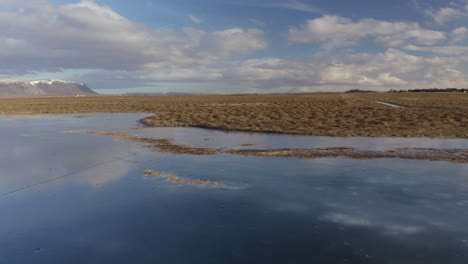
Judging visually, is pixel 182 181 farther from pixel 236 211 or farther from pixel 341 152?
pixel 341 152

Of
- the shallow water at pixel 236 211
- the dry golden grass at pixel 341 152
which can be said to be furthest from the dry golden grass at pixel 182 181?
the dry golden grass at pixel 341 152

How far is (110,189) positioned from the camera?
925cm

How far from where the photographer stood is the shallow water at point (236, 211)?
18.8ft

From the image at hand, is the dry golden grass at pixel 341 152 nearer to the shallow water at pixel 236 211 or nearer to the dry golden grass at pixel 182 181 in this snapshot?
the shallow water at pixel 236 211

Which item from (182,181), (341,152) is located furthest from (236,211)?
(341,152)

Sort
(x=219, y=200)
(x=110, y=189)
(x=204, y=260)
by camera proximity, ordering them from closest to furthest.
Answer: (x=204, y=260)
(x=219, y=200)
(x=110, y=189)

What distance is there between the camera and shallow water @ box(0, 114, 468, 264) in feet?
18.8

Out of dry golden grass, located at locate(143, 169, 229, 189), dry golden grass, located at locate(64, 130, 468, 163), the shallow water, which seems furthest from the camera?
dry golden grass, located at locate(64, 130, 468, 163)

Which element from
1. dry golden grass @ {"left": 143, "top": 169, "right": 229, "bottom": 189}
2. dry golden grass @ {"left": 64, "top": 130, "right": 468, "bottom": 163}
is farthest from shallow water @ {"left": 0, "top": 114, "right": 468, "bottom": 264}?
dry golden grass @ {"left": 64, "top": 130, "right": 468, "bottom": 163}

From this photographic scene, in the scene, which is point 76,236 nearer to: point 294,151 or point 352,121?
point 294,151

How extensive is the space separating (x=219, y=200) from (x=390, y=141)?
37.5ft

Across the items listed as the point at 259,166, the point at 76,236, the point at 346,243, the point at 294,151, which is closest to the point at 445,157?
the point at 294,151

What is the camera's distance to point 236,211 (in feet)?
24.7

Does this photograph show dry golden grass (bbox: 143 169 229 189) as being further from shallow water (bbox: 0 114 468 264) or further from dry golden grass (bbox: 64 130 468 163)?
dry golden grass (bbox: 64 130 468 163)
